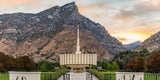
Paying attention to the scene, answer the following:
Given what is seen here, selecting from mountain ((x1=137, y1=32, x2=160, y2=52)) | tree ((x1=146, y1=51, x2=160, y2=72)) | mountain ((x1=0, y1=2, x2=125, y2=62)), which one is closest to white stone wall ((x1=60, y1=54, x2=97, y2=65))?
tree ((x1=146, y1=51, x2=160, y2=72))

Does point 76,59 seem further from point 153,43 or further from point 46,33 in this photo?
point 153,43

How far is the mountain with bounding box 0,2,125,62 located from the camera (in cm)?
13875

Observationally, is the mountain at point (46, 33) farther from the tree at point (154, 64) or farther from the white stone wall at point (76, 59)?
the white stone wall at point (76, 59)

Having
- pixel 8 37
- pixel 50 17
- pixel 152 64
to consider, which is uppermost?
pixel 50 17

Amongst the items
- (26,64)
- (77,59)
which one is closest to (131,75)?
(77,59)

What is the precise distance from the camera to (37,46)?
140500mm

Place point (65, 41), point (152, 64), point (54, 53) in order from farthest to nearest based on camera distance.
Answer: point (65, 41), point (54, 53), point (152, 64)

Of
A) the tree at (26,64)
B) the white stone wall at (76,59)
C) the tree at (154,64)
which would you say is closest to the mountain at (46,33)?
the tree at (26,64)

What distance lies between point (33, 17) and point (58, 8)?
21447 mm

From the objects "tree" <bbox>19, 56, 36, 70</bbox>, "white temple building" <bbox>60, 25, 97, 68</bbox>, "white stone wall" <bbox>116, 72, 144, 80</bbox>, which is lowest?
"tree" <bbox>19, 56, 36, 70</bbox>

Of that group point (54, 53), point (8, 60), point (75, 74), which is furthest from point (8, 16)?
point (75, 74)

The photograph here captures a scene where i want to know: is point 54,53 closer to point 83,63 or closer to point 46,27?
point 46,27

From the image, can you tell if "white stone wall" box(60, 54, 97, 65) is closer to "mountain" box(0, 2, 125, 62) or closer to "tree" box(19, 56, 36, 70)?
"tree" box(19, 56, 36, 70)

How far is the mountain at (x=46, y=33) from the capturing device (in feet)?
455
